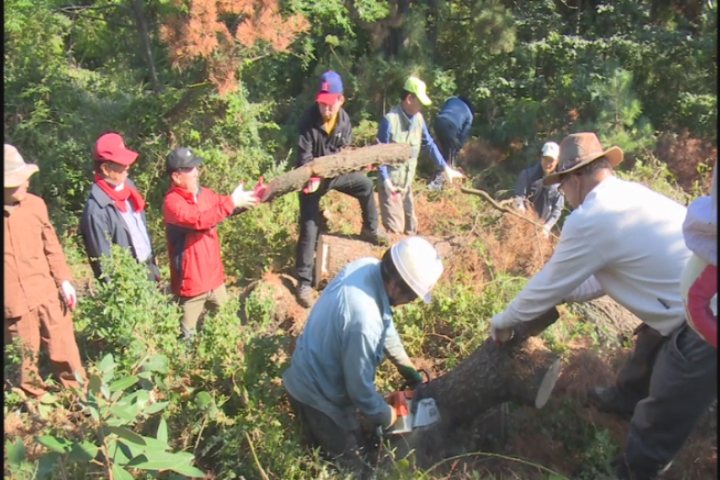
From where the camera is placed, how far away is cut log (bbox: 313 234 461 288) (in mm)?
6141

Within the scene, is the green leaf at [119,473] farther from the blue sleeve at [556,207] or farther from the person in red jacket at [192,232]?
the blue sleeve at [556,207]

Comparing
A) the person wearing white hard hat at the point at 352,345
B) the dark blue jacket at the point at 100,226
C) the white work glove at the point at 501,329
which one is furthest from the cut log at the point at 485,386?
the dark blue jacket at the point at 100,226

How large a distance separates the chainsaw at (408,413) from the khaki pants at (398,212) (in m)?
3.17

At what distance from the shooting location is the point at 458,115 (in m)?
8.75

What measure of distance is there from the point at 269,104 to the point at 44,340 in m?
5.19

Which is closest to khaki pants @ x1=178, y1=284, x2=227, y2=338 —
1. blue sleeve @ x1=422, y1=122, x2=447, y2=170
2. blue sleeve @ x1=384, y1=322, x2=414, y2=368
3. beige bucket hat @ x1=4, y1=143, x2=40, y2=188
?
beige bucket hat @ x1=4, y1=143, x2=40, y2=188

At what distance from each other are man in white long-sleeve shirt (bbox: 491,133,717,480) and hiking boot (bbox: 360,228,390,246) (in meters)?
3.02

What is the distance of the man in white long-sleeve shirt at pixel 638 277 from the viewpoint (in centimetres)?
316

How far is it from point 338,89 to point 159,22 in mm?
3246

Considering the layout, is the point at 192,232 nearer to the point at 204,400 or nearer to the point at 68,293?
the point at 68,293

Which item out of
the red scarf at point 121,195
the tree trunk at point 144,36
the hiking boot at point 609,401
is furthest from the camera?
the tree trunk at point 144,36

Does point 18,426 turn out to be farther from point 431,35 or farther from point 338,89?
point 431,35

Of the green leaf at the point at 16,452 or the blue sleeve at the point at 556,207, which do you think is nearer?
the green leaf at the point at 16,452

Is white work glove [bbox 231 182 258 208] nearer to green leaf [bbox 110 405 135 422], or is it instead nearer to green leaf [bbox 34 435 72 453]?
green leaf [bbox 110 405 135 422]
